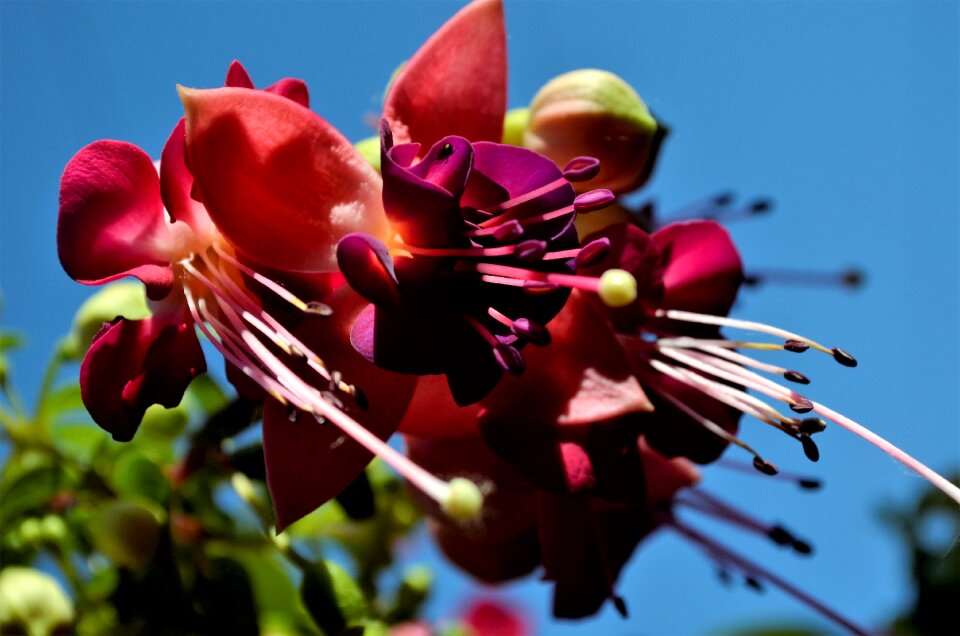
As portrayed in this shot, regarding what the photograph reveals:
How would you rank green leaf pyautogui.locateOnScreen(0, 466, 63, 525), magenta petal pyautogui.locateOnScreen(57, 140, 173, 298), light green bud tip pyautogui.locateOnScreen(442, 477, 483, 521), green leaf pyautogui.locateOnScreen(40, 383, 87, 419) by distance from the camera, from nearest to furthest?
light green bud tip pyautogui.locateOnScreen(442, 477, 483, 521) → magenta petal pyautogui.locateOnScreen(57, 140, 173, 298) → green leaf pyautogui.locateOnScreen(0, 466, 63, 525) → green leaf pyautogui.locateOnScreen(40, 383, 87, 419)

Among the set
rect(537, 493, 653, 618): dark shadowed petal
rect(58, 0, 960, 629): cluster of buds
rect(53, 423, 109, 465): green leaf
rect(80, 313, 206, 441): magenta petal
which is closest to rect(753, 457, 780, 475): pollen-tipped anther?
rect(58, 0, 960, 629): cluster of buds

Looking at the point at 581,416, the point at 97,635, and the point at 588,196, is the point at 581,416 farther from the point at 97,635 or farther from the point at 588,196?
the point at 97,635

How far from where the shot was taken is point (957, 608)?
211 centimetres

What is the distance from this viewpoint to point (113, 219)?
2.06 feet

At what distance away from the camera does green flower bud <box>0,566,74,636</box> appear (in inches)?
31.6

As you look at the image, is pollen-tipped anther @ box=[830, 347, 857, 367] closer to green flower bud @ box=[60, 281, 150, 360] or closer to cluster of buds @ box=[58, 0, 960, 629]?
cluster of buds @ box=[58, 0, 960, 629]

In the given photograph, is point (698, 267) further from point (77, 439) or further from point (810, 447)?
point (77, 439)

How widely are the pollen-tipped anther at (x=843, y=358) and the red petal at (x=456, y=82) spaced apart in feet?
0.92

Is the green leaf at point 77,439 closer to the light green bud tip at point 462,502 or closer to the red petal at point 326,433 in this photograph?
the red petal at point 326,433

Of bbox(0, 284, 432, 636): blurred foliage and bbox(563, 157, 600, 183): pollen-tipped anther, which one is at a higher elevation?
bbox(563, 157, 600, 183): pollen-tipped anther

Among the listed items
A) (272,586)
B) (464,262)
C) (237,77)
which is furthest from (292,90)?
(272,586)

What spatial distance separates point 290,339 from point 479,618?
1.14 m

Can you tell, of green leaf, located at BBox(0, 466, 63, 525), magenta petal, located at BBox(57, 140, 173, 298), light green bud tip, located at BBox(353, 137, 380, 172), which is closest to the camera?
magenta petal, located at BBox(57, 140, 173, 298)

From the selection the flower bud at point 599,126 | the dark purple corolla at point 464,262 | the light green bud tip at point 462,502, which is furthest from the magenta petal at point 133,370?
the flower bud at point 599,126
